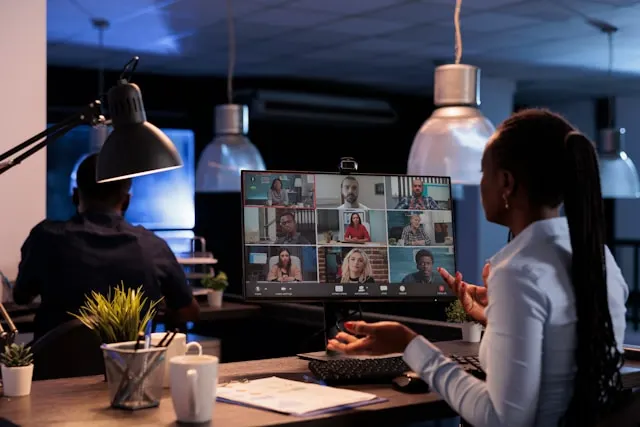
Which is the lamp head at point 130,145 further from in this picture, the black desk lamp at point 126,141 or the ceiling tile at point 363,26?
the ceiling tile at point 363,26

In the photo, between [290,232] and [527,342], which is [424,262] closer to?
[290,232]

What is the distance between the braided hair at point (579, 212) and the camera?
1.77m

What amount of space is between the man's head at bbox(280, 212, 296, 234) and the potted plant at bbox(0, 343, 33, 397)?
2.51 ft

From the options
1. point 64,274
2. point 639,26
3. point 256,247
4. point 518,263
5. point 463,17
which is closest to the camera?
point 518,263

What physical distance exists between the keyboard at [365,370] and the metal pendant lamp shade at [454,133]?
91 cm

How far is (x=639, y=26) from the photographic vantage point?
6.67 meters

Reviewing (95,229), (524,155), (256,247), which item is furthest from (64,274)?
(524,155)

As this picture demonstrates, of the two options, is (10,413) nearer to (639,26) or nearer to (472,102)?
(472,102)

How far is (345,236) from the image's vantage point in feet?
8.71

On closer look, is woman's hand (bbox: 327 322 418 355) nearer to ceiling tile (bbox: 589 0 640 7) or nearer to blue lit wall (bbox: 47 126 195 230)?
ceiling tile (bbox: 589 0 640 7)

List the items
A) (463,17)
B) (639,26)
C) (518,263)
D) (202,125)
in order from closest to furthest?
1. (518,263)
2. (463,17)
3. (639,26)
4. (202,125)

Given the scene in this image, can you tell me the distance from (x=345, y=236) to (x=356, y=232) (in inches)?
1.4

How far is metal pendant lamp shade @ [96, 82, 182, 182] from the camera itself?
6.79ft

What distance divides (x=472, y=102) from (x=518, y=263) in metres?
1.58
